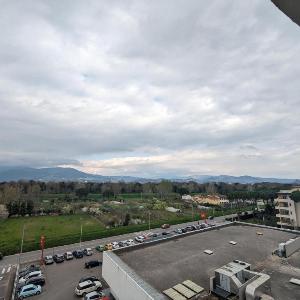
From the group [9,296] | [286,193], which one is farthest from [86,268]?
[286,193]

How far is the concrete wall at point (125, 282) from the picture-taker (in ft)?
44.3

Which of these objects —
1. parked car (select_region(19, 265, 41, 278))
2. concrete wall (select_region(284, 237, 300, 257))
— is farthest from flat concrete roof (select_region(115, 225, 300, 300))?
parked car (select_region(19, 265, 41, 278))

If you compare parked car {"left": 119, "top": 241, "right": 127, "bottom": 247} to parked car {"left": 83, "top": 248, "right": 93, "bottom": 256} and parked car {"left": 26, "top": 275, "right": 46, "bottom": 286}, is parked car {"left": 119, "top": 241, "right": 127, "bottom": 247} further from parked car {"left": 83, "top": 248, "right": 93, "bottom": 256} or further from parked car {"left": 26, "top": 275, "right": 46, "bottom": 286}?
parked car {"left": 26, "top": 275, "right": 46, "bottom": 286}

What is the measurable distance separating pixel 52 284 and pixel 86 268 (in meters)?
4.89

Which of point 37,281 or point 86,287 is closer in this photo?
point 86,287

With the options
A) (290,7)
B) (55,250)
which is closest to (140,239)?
(55,250)

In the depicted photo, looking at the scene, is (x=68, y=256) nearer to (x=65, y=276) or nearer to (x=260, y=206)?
(x=65, y=276)

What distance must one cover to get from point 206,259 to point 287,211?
37.8 m

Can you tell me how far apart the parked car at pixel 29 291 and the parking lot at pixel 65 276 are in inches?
18.5

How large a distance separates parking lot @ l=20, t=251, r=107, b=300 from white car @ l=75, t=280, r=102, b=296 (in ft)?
1.71

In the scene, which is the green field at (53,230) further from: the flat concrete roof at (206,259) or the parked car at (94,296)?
the flat concrete roof at (206,259)

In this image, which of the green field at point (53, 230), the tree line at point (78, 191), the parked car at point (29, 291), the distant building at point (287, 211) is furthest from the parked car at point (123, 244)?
the tree line at point (78, 191)

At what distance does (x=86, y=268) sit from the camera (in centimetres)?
3033

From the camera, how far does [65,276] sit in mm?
28047
